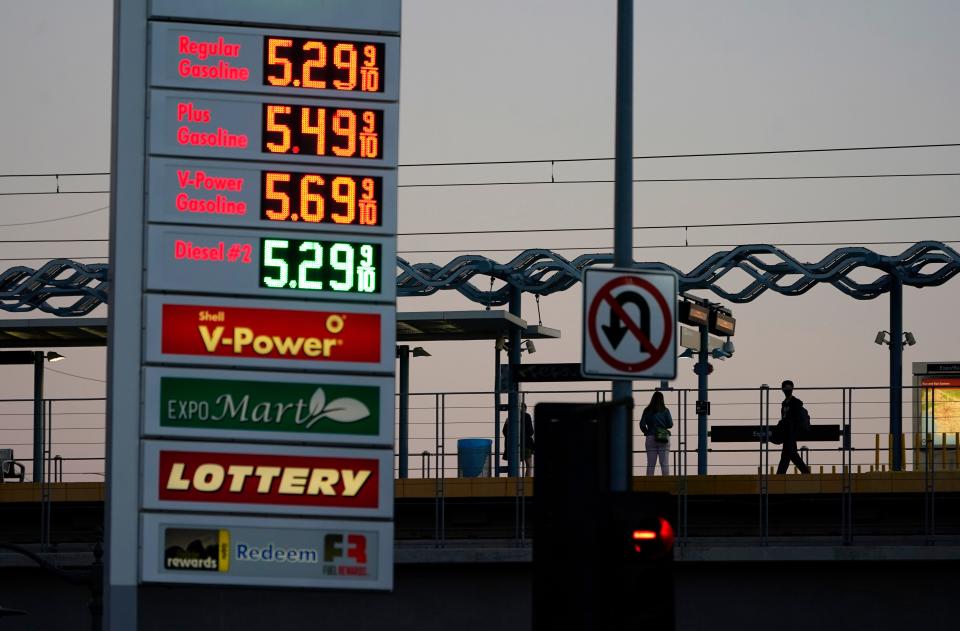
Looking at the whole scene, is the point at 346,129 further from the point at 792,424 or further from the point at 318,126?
the point at 792,424

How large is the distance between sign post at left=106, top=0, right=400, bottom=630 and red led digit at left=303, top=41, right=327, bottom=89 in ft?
0.06

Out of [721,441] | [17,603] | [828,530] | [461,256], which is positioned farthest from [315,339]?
[461,256]

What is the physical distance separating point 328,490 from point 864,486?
11242 mm

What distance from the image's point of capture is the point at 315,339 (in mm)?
14039

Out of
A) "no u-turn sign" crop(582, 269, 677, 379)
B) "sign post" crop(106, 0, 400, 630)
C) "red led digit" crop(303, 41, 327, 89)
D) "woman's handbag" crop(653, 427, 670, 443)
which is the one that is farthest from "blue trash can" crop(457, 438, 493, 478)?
"no u-turn sign" crop(582, 269, 677, 379)

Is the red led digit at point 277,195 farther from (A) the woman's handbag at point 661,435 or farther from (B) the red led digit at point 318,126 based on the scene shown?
(A) the woman's handbag at point 661,435

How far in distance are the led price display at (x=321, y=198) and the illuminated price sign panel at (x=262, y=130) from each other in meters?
0.15

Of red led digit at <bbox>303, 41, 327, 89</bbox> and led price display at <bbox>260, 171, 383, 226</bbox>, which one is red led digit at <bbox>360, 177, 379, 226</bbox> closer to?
led price display at <bbox>260, 171, 383, 226</bbox>

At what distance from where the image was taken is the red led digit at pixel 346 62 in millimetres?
14055

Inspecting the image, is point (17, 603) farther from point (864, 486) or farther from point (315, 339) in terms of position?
point (864, 486)

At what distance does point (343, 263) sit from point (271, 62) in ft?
5.67

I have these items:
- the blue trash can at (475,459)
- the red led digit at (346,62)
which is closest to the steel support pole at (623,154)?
the red led digit at (346,62)

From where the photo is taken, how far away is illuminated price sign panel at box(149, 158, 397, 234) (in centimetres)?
1388

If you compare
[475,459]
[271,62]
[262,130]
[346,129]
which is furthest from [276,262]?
[475,459]
